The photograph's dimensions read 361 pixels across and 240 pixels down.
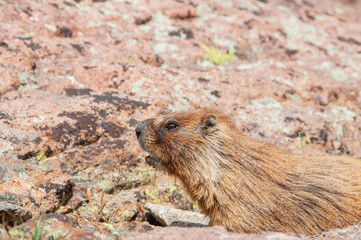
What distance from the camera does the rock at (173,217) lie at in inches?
217

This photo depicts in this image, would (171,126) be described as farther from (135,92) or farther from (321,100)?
(321,100)

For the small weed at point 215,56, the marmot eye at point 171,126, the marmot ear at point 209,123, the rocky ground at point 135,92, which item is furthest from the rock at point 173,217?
the small weed at point 215,56

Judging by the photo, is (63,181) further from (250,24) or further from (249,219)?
(250,24)

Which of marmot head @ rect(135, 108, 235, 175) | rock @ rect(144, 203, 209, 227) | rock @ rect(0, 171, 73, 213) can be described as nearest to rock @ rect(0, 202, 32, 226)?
rock @ rect(0, 171, 73, 213)

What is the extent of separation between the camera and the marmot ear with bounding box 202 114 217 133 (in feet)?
18.2

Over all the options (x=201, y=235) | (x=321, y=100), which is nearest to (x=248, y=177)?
(x=201, y=235)

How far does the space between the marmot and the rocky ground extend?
408mm

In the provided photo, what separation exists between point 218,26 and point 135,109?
3.99 m

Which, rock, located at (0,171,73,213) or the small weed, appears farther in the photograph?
the small weed

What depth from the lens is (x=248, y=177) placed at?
5250mm

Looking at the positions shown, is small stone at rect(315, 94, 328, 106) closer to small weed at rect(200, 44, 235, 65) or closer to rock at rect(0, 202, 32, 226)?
small weed at rect(200, 44, 235, 65)

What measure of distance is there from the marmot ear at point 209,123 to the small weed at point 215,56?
3444mm

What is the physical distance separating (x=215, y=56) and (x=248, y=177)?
4204 millimetres

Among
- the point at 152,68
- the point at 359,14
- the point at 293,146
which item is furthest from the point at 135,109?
the point at 359,14
